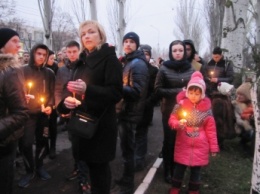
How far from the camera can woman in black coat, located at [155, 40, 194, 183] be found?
453 centimetres

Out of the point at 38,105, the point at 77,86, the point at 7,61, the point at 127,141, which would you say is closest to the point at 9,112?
the point at 7,61

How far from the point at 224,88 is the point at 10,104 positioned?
457 cm

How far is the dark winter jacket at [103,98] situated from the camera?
292 centimetres

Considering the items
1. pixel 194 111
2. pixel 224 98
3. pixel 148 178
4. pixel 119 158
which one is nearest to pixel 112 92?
pixel 194 111

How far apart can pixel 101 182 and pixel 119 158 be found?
2892 millimetres

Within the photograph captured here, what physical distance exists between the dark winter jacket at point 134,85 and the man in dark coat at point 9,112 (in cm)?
154

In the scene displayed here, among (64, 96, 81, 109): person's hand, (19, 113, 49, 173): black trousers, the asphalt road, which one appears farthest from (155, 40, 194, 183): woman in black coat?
(64, 96, 81, 109): person's hand

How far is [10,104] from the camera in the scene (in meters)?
2.66

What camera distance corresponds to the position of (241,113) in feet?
20.6

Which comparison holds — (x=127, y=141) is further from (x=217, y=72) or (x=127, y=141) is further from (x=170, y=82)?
(x=217, y=72)

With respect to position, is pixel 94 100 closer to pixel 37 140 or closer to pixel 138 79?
pixel 138 79

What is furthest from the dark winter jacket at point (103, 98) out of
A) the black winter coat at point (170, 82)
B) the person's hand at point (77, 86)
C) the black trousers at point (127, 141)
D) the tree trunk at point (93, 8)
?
the tree trunk at point (93, 8)

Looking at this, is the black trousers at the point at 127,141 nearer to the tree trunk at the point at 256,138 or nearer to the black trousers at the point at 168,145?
the black trousers at the point at 168,145

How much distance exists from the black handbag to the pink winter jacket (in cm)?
138
